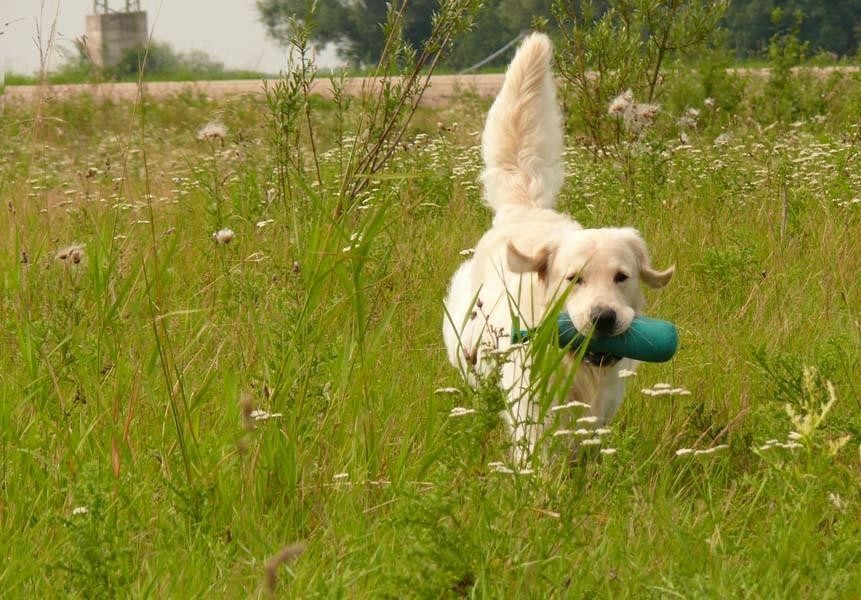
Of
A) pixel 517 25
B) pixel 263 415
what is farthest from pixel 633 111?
pixel 517 25

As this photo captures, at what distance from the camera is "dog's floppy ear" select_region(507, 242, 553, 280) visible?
3932mm

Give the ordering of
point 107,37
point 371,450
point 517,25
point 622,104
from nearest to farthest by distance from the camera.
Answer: point 371,450, point 622,104, point 107,37, point 517,25

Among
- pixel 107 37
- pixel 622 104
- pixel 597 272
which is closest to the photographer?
pixel 597 272

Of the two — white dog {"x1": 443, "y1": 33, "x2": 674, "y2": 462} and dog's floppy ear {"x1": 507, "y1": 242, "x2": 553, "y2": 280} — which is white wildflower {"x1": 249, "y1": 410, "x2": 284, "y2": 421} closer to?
A: white dog {"x1": 443, "y1": 33, "x2": 674, "y2": 462}

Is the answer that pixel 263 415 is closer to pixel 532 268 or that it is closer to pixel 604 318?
pixel 604 318

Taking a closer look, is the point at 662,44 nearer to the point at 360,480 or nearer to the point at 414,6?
the point at 360,480

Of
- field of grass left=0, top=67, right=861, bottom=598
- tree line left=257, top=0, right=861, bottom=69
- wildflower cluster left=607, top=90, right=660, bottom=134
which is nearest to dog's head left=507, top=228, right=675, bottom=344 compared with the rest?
field of grass left=0, top=67, right=861, bottom=598

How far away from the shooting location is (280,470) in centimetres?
277

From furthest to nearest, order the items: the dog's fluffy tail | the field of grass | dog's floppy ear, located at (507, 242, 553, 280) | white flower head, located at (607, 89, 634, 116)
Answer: white flower head, located at (607, 89, 634, 116)
the dog's fluffy tail
dog's floppy ear, located at (507, 242, 553, 280)
the field of grass

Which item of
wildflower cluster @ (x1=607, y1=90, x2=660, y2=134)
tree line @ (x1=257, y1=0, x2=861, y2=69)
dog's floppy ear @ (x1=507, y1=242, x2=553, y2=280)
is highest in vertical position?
wildflower cluster @ (x1=607, y1=90, x2=660, y2=134)

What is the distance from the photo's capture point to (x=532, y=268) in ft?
13.1

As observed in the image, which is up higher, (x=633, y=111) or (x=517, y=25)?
(x=633, y=111)

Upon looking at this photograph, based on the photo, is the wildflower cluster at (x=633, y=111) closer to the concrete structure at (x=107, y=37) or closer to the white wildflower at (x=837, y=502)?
the concrete structure at (x=107, y=37)

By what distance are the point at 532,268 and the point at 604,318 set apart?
52cm
